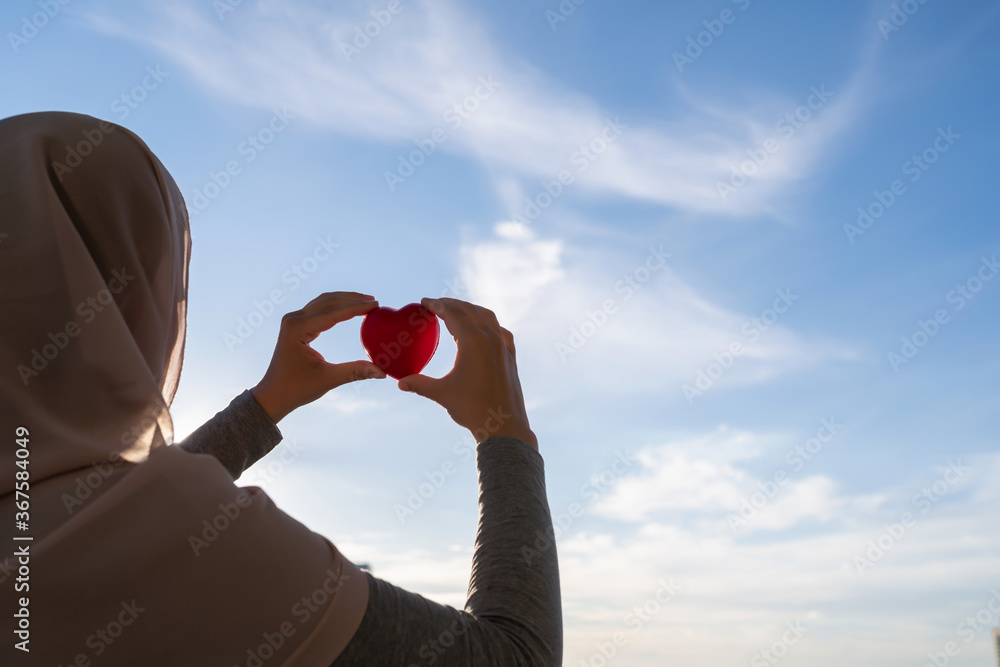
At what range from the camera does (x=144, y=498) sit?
114 cm

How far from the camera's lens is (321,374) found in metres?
2.49

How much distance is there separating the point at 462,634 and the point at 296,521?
316 mm

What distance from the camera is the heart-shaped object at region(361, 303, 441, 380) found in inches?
112

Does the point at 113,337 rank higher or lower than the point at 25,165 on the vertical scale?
lower

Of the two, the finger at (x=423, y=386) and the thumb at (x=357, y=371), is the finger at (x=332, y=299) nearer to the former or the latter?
the thumb at (x=357, y=371)

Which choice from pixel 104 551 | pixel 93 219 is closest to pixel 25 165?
pixel 93 219

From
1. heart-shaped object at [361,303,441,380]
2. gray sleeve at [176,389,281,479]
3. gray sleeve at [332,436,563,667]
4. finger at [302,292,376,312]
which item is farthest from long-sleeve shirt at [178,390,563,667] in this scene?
heart-shaped object at [361,303,441,380]

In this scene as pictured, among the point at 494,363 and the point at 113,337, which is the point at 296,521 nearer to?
the point at 113,337

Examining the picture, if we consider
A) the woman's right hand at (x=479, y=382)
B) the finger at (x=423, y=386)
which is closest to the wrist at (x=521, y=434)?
the woman's right hand at (x=479, y=382)

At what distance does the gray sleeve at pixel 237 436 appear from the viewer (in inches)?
89.7

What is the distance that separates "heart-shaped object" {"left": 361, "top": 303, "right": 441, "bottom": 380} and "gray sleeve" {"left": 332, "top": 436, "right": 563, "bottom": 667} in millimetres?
1351

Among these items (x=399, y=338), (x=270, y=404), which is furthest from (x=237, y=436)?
(x=399, y=338)

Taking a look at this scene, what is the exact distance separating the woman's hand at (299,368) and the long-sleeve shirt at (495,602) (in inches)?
42.4

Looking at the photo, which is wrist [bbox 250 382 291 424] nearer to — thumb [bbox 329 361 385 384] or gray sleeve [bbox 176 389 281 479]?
gray sleeve [bbox 176 389 281 479]
